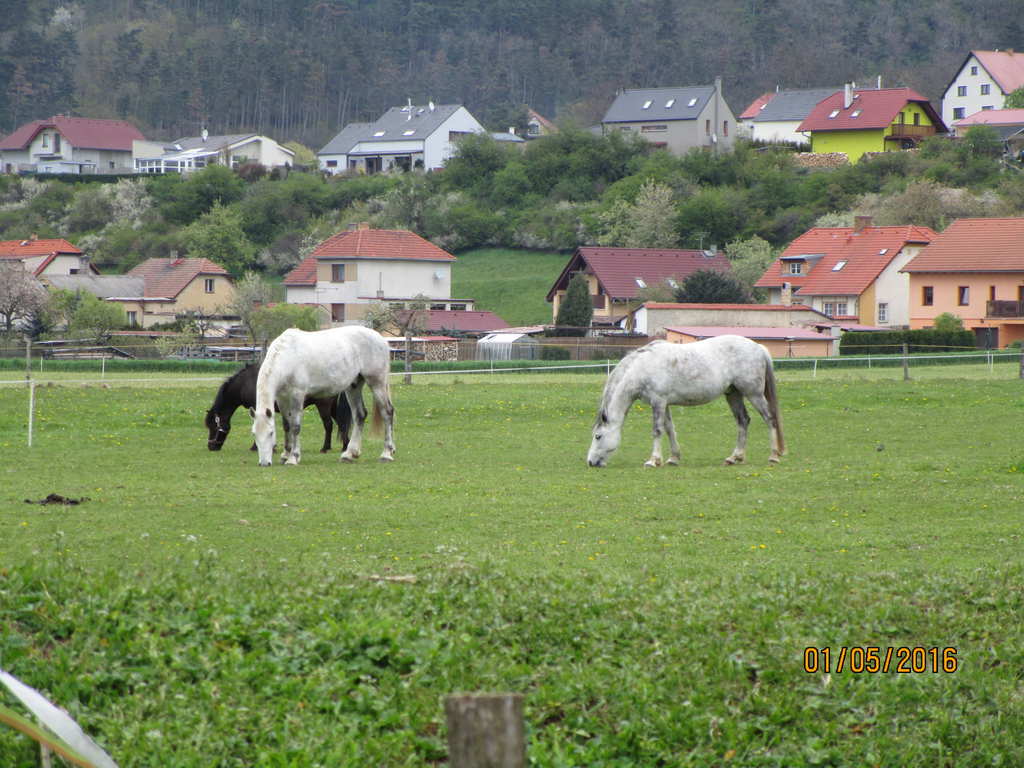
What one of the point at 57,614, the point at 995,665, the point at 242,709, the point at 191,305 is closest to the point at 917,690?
the point at 995,665

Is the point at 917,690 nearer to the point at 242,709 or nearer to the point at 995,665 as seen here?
the point at 995,665

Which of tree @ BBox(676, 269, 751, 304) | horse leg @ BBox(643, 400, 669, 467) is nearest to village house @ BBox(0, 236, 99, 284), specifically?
tree @ BBox(676, 269, 751, 304)

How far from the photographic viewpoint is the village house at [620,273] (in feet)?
234

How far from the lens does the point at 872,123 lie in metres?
102

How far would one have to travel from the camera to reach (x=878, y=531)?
39.4 feet

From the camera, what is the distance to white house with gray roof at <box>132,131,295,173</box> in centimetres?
12769

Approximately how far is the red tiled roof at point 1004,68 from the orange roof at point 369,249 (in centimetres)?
6512

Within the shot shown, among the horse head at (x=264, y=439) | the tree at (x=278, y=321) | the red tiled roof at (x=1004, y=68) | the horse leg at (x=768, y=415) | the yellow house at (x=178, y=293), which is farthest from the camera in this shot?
the red tiled roof at (x=1004, y=68)

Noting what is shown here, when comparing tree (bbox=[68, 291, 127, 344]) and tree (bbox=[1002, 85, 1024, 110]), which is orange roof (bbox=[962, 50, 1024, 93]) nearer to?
tree (bbox=[1002, 85, 1024, 110])

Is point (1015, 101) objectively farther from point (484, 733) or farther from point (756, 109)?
point (484, 733)

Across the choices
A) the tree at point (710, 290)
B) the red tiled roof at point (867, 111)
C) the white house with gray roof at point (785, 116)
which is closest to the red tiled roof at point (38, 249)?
the tree at point (710, 290)

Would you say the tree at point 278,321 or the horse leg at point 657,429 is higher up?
the tree at point 278,321

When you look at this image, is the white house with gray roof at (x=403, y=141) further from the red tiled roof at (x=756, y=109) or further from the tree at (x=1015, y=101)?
the tree at (x=1015, y=101)
